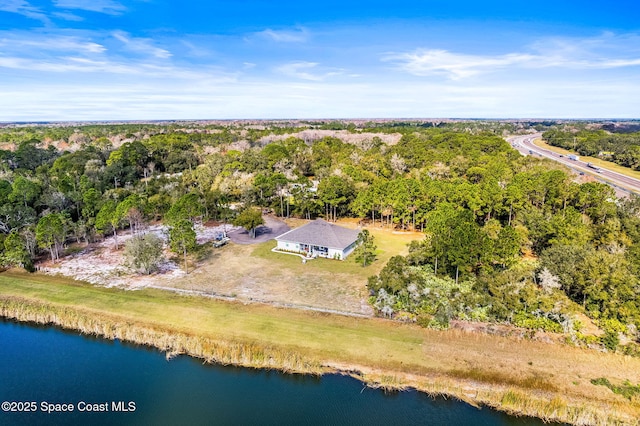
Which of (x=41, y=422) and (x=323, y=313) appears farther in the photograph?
(x=323, y=313)

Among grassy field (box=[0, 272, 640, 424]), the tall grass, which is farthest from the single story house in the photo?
the tall grass

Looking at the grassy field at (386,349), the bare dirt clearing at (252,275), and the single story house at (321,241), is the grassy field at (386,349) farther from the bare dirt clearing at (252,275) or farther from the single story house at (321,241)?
the single story house at (321,241)

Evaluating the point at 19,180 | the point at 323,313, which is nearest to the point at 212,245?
the point at 323,313

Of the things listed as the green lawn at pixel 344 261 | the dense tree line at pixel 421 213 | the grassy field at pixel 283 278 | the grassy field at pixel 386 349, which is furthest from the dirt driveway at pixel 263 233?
the grassy field at pixel 386 349

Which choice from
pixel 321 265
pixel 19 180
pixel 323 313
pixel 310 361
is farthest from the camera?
pixel 19 180

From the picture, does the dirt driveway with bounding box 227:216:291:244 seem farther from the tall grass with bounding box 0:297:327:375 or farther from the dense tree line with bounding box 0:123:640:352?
the tall grass with bounding box 0:297:327:375

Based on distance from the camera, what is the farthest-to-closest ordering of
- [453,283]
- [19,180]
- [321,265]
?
[19,180] < [321,265] < [453,283]

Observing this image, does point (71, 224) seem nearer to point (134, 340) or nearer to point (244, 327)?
point (134, 340)

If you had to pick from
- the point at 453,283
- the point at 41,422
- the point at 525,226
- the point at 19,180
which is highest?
the point at 19,180
